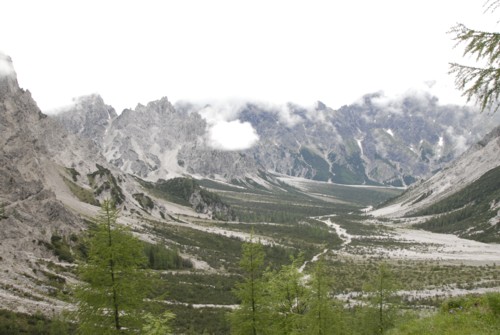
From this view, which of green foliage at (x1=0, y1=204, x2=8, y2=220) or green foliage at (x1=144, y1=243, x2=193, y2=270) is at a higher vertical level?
green foliage at (x1=0, y1=204, x2=8, y2=220)

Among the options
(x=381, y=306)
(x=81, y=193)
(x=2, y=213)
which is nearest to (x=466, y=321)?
(x=381, y=306)

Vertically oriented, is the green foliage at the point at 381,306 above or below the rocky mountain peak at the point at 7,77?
below

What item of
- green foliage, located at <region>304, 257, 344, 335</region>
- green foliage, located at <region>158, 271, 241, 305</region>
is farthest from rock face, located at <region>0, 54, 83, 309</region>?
green foliage, located at <region>304, 257, 344, 335</region>

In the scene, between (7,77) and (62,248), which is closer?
(62,248)

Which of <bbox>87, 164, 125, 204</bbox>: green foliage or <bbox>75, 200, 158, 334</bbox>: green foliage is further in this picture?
<bbox>87, 164, 125, 204</bbox>: green foliage

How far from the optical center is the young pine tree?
23.3m

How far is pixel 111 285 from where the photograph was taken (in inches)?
944

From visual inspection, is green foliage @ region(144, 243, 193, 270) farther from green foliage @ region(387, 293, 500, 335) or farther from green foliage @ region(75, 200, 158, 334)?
green foliage @ region(387, 293, 500, 335)

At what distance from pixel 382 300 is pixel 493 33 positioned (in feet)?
90.4

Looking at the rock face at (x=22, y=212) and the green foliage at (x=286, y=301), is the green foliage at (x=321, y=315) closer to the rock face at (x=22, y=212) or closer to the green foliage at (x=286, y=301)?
the green foliage at (x=286, y=301)

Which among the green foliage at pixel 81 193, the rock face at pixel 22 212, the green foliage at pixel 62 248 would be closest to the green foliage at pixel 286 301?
the rock face at pixel 22 212

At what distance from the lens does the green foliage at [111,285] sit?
23331 mm

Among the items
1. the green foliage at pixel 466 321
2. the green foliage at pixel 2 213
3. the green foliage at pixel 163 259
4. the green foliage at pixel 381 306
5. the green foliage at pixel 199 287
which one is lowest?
the green foliage at pixel 199 287

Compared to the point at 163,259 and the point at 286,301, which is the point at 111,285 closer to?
the point at 286,301
